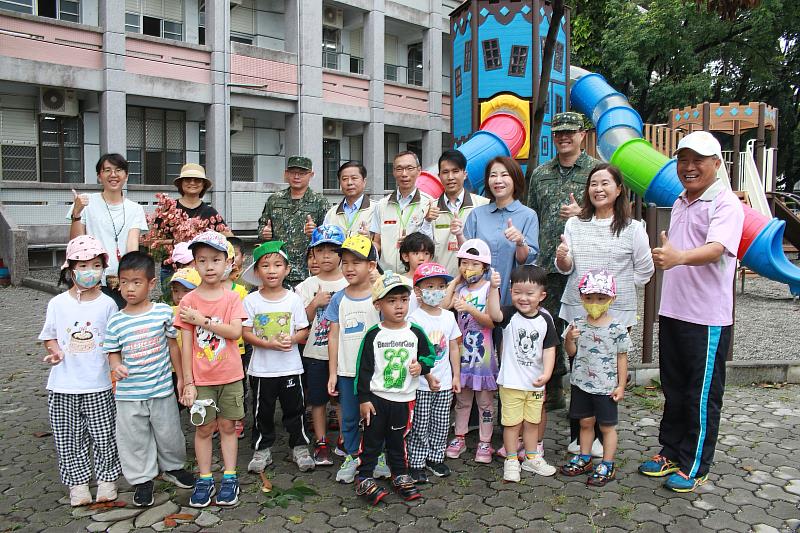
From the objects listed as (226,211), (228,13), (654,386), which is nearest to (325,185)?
(226,211)

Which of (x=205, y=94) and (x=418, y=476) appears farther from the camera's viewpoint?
(x=205, y=94)

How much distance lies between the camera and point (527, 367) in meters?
4.23

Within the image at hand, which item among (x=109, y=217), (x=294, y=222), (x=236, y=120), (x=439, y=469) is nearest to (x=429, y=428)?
(x=439, y=469)

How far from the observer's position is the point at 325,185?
22.1 m

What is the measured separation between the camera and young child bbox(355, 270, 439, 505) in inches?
152

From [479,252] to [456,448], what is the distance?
4.71 feet

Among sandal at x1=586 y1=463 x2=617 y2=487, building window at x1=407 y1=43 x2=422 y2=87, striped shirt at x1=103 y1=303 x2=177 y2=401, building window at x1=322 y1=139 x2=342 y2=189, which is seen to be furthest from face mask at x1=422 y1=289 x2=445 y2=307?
building window at x1=407 y1=43 x2=422 y2=87

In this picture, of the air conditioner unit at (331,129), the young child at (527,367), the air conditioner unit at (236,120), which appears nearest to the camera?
the young child at (527,367)

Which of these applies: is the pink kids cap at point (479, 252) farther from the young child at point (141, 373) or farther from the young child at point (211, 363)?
the young child at point (141, 373)

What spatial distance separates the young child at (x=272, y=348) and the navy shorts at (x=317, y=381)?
7.3 inches

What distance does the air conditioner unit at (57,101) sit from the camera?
1558 centimetres

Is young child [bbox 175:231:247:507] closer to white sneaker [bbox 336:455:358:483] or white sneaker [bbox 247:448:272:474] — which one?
white sneaker [bbox 247:448:272:474]

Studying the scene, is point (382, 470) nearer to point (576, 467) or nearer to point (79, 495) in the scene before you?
point (576, 467)

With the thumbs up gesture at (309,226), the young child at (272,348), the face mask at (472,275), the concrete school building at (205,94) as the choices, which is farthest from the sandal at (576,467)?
the concrete school building at (205,94)
